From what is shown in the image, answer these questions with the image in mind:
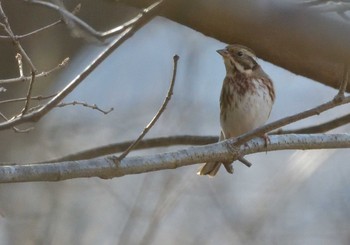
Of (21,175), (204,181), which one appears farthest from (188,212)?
(21,175)

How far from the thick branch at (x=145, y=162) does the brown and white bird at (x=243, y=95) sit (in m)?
1.48

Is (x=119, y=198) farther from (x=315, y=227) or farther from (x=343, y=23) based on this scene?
(x=343, y=23)

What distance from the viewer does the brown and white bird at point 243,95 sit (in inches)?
195

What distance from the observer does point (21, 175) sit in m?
2.64

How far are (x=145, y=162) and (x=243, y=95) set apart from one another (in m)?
2.22

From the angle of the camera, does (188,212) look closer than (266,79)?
No

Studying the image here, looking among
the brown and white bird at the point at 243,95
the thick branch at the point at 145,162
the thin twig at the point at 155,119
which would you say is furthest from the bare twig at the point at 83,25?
the brown and white bird at the point at 243,95

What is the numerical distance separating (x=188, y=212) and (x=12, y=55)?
12.5ft

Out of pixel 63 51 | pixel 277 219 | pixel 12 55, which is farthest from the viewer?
pixel 277 219

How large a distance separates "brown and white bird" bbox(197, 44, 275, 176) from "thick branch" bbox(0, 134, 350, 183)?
148 centimetres

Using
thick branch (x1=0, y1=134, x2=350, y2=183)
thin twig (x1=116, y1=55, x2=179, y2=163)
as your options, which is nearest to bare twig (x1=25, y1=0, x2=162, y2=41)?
thin twig (x1=116, y1=55, x2=179, y2=163)

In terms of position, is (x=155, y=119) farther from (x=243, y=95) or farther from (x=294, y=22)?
(x=243, y=95)

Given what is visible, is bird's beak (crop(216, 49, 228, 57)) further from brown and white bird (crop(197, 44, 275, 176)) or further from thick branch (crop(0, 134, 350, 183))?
thick branch (crop(0, 134, 350, 183))

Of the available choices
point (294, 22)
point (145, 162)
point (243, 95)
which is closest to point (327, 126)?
point (243, 95)
